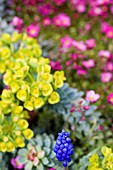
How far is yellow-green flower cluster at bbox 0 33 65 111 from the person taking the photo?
7.40 ft

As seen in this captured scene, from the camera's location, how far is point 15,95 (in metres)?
2.40

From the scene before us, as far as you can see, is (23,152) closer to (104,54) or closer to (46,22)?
(104,54)

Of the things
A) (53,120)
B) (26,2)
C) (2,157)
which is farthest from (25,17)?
(2,157)

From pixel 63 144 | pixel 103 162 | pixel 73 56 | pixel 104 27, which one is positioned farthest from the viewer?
pixel 104 27

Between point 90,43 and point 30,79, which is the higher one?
point 30,79

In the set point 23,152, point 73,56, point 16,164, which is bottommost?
point 16,164

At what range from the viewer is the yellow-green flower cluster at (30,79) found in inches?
88.8

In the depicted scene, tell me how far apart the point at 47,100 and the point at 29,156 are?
0.33m

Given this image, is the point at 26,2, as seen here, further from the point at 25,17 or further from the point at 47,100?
the point at 47,100

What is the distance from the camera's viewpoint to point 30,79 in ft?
7.77

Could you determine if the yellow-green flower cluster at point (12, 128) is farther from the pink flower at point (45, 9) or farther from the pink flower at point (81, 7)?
the pink flower at point (81, 7)

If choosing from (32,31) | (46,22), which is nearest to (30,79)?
(32,31)

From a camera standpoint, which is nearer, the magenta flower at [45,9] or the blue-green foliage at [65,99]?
the blue-green foliage at [65,99]

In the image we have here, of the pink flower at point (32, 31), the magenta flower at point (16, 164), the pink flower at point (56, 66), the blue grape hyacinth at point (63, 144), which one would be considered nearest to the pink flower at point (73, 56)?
the pink flower at point (56, 66)
